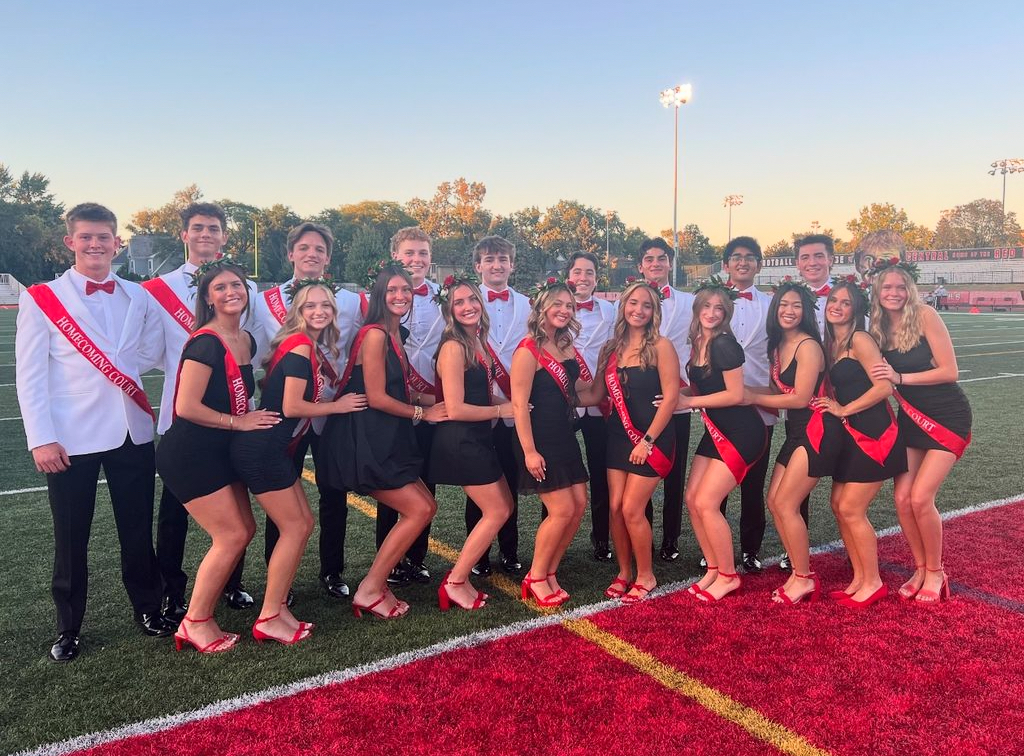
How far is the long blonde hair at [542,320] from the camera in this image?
13.0 ft

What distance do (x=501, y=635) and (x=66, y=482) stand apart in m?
2.20

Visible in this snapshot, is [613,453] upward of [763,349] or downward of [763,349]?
downward

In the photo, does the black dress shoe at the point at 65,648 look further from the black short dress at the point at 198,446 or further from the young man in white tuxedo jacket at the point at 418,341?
the young man in white tuxedo jacket at the point at 418,341

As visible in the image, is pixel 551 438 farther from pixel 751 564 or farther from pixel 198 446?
pixel 198 446

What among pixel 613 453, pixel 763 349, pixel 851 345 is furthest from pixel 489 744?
pixel 763 349

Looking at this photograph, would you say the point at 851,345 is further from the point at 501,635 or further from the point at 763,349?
the point at 501,635


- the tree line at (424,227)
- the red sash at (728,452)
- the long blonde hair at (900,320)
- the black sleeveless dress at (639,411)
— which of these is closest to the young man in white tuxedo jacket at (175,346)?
the black sleeveless dress at (639,411)

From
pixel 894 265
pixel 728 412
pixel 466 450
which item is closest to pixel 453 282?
pixel 466 450

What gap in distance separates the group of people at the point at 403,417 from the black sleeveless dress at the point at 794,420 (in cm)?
2

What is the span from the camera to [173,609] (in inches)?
153

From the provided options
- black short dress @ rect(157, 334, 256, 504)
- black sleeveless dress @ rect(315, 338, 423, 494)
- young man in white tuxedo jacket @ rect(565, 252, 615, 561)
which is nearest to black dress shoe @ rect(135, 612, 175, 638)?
black short dress @ rect(157, 334, 256, 504)

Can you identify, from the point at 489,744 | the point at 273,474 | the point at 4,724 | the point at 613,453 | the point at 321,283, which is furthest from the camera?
the point at 613,453

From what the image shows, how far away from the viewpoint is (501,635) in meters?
3.63

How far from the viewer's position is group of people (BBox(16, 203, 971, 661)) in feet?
11.3
